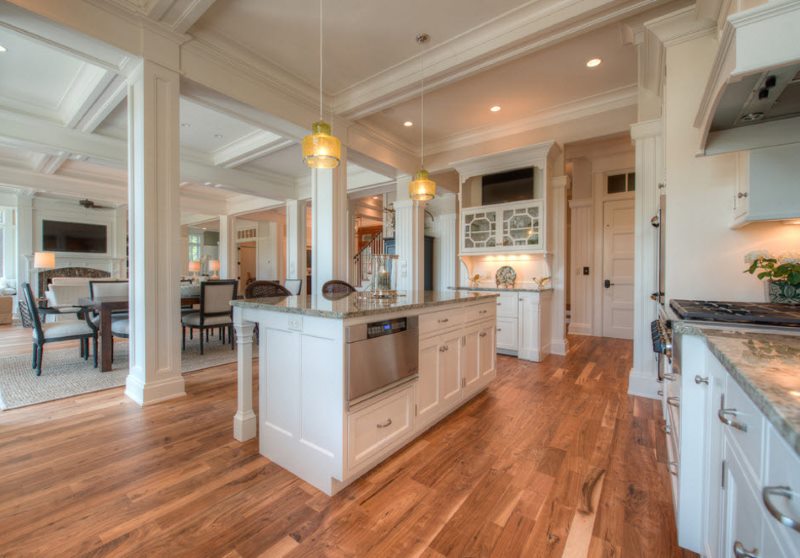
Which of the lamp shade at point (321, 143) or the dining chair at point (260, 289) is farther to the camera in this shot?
the dining chair at point (260, 289)

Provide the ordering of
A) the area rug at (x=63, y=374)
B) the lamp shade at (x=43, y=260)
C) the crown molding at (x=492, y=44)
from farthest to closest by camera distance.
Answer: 1. the lamp shade at (x=43, y=260)
2. the area rug at (x=63, y=374)
3. the crown molding at (x=492, y=44)

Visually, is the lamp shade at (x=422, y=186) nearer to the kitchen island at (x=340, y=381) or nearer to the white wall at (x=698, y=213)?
the kitchen island at (x=340, y=381)

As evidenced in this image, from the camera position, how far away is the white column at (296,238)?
7555mm

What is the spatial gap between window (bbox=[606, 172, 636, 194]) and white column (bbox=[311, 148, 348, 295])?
4336 millimetres

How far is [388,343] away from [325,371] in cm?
35

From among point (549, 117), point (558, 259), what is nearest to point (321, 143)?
point (549, 117)

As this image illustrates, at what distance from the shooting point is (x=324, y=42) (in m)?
3.10

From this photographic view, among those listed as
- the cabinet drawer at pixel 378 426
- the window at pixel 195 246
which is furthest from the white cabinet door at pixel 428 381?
the window at pixel 195 246

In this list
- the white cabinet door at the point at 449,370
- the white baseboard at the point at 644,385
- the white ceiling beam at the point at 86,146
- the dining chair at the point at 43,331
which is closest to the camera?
the white cabinet door at the point at 449,370

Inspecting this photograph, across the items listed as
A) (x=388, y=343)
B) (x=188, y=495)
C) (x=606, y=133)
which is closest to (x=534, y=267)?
(x=606, y=133)

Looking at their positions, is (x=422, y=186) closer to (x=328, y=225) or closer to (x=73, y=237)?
(x=328, y=225)

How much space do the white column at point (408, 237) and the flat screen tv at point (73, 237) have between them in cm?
797

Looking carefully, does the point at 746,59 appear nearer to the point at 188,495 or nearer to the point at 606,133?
the point at 188,495

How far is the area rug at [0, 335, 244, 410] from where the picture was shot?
2779mm
